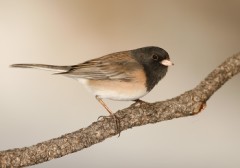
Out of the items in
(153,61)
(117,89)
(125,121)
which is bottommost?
(125,121)

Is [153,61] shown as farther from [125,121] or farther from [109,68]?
[125,121]

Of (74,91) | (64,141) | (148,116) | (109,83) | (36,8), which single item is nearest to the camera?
(64,141)

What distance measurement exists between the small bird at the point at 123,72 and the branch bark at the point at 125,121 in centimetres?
11

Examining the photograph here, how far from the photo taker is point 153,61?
1.73 m

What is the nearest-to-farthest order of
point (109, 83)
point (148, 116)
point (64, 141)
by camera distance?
point (64, 141)
point (148, 116)
point (109, 83)

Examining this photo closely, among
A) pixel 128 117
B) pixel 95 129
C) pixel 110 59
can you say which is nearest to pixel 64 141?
pixel 95 129

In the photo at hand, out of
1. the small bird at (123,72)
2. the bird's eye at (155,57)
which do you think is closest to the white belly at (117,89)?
the small bird at (123,72)

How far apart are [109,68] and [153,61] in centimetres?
16

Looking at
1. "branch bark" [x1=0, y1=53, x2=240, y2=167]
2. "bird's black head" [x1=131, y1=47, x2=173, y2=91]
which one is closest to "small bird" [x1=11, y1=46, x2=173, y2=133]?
"bird's black head" [x1=131, y1=47, x2=173, y2=91]

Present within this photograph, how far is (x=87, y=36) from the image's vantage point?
324cm

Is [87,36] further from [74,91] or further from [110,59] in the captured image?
[110,59]

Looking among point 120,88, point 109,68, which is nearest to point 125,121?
point 120,88

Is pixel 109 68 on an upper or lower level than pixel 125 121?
upper

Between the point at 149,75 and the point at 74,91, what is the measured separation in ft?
4.69
